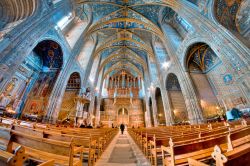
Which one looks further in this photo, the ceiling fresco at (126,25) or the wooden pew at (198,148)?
the ceiling fresco at (126,25)

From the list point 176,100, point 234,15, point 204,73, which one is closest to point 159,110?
point 176,100

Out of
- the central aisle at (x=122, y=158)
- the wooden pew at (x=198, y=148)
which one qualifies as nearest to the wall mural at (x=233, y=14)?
the wooden pew at (x=198, y=148)

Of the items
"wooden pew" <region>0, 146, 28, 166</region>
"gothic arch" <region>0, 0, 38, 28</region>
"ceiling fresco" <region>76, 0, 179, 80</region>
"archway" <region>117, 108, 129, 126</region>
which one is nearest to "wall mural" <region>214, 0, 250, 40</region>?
"ceiling fresco" <region>76, 0, 179, 80</region>

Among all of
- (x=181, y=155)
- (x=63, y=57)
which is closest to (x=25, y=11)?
(x=63, y=57)

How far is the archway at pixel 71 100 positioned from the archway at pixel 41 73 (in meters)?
2.52

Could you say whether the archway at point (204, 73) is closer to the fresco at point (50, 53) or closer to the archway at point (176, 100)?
the archway at point (176, 100)

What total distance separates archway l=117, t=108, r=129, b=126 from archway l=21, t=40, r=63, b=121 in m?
16.1

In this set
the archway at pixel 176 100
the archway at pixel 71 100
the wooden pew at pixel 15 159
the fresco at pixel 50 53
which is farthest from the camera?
the archway at pixel 71 100

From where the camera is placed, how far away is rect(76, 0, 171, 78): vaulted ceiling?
12.6 metres

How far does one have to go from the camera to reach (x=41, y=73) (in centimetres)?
1076

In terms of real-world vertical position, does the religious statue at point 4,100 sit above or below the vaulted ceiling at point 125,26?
below

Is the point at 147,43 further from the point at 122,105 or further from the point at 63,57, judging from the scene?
the point at 122,105

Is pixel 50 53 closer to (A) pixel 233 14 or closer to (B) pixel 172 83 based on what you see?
(B) pixel 172 83

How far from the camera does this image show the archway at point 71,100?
471 inches
